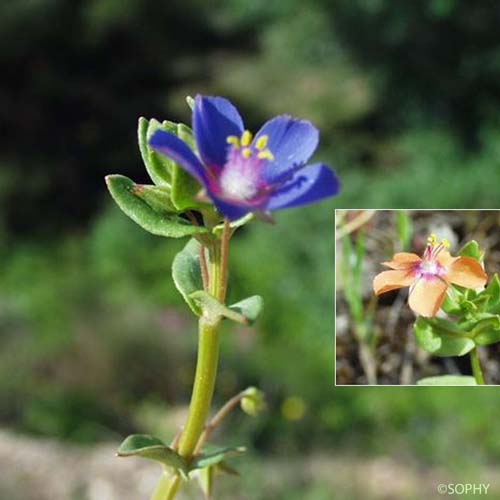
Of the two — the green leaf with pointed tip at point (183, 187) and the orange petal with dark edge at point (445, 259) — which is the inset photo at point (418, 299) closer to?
the orange petal with dark edge at point (445, 259)

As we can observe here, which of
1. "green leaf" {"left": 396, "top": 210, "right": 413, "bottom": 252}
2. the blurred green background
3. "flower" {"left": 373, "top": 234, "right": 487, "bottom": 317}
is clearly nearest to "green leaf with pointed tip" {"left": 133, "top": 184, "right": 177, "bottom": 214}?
"flower" {"left": 373, "top": 234, "right": 487, "bottom": 317}

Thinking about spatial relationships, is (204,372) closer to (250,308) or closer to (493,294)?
(250,308)

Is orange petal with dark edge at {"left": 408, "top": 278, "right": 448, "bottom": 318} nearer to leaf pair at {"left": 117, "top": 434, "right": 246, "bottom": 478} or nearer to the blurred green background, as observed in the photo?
leaf pair at {"left": 117, "top": 434, "right": 246, "bottom": 478}

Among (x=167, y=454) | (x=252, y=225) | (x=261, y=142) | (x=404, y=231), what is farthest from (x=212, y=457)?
(x=252, y=225)

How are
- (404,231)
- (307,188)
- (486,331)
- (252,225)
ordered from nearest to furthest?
(307,188) < (486,331) < (404,231) < (252,225)

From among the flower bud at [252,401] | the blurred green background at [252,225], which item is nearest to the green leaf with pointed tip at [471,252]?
the flower bud at [252,401]

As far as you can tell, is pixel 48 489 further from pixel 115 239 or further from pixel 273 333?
pixel 115 239
